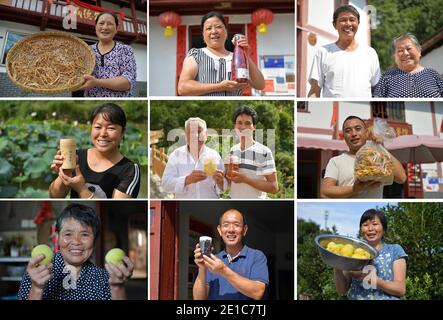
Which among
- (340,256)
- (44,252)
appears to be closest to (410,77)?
(340,256)

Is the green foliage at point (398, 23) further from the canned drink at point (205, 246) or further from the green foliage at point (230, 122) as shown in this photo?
the canned drink at point (205, 246)

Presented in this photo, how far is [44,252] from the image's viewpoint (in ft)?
14.5

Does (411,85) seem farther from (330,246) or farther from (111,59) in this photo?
(111,59)

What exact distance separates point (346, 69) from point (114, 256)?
1991 mm

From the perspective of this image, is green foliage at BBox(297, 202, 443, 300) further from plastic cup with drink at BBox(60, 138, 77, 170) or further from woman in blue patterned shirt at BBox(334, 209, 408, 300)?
plastic cup with drink at BBox(60, 138, 77, 170)

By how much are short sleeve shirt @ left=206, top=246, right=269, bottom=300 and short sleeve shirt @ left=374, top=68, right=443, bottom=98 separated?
136 cm

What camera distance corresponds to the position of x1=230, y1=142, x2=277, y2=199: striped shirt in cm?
447

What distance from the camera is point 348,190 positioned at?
4.46 m

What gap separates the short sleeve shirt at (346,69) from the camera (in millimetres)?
4543

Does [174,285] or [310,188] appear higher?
[310,188]

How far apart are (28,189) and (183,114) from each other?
45.4 inches
